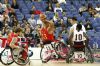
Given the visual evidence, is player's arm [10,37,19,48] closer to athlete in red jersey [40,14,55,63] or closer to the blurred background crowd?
athlete in red jersey [40,14,55,63]

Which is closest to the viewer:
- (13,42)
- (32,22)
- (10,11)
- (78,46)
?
(13,42)

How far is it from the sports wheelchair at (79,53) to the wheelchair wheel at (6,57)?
2204 mm

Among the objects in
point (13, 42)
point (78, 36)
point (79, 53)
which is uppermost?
point (13, 42)

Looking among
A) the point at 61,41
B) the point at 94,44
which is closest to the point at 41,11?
the point at 94,44

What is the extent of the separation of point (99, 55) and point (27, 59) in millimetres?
3065

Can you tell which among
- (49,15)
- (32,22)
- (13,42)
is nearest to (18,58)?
(13,42)

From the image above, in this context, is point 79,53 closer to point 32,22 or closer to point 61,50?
point 61,50

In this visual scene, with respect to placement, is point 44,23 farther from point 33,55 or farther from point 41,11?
point 41,11

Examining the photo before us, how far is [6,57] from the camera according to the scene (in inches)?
511

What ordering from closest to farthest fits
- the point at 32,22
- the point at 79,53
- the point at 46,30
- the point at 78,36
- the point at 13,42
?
the point at 13,42 → the point at 46,30 → the point at 78,36 → the point at 79,53 → the point at 32,22

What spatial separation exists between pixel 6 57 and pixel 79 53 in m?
2.78

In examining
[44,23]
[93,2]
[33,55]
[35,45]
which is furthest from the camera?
[93,2]

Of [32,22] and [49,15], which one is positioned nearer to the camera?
[32,22]

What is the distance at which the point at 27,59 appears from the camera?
13078 millimetres
